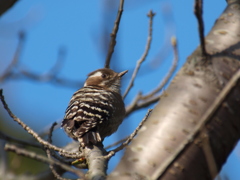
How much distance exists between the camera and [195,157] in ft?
6.60

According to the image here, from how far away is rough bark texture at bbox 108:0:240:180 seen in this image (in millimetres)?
1984

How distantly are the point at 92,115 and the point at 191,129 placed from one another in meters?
2.79

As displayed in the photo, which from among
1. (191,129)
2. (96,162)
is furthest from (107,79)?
(191,129)

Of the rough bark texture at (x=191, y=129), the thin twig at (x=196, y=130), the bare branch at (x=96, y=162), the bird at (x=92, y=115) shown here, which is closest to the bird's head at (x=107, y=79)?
the bird at (x=92, y=115)

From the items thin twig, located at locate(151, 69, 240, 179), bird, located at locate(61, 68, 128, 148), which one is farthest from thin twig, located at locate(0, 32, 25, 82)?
thin twig, located at locate(151, 69, 240, 179)

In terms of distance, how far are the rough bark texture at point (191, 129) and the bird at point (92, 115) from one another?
2.02 meters

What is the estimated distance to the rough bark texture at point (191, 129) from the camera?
1.98 metres

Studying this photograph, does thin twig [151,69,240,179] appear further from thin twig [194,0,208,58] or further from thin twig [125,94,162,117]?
thin twig [125,94,162,117]

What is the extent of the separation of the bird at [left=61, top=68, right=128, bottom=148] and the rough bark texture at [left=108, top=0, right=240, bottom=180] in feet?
6.63

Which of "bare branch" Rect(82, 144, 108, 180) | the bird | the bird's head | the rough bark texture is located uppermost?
the rough bark texture

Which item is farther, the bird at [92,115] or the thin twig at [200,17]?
the bird at [92,115]

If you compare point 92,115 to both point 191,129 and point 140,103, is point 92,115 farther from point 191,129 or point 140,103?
point 191,129

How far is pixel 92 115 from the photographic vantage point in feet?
15.6

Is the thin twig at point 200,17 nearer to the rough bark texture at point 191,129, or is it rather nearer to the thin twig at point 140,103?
the rough bark texture at point 191,129
